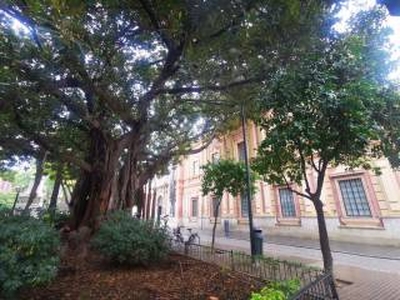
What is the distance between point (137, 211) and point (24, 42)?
8382 mm

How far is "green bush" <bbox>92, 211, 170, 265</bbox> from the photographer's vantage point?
6.73 metres

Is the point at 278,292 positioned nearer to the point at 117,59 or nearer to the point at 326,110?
the point at 326,110

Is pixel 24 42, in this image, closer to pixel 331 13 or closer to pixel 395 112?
pixel 331 13

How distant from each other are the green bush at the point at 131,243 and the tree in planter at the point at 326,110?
3.51 meters

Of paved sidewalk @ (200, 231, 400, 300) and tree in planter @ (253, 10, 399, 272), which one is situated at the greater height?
tree in planter @ (253, 10, 399, 272)

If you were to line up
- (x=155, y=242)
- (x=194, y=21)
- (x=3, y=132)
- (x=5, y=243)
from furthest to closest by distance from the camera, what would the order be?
(x=3, y=132)
(x=155, y=242)
(x=194, y=21)
(x=5, y=243)

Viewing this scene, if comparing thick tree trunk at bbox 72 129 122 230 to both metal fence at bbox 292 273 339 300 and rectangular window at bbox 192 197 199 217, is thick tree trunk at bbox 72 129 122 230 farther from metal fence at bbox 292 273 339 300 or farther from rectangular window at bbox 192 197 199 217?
rectangular window at bbox 192 197 199 217

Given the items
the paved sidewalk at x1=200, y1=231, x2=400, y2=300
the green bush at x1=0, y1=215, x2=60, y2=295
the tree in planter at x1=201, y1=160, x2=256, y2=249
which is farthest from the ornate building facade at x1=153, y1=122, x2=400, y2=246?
the green bush at x1=0, y1=215, x2=60, y2=295

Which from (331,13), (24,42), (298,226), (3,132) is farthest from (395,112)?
(298,226)

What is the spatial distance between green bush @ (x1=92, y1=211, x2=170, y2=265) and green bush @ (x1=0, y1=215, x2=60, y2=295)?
6.63 ft

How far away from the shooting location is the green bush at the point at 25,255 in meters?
3.90

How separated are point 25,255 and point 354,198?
44.2 feet

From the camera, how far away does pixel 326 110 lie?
4.38 meters

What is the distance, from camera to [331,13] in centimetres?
604
